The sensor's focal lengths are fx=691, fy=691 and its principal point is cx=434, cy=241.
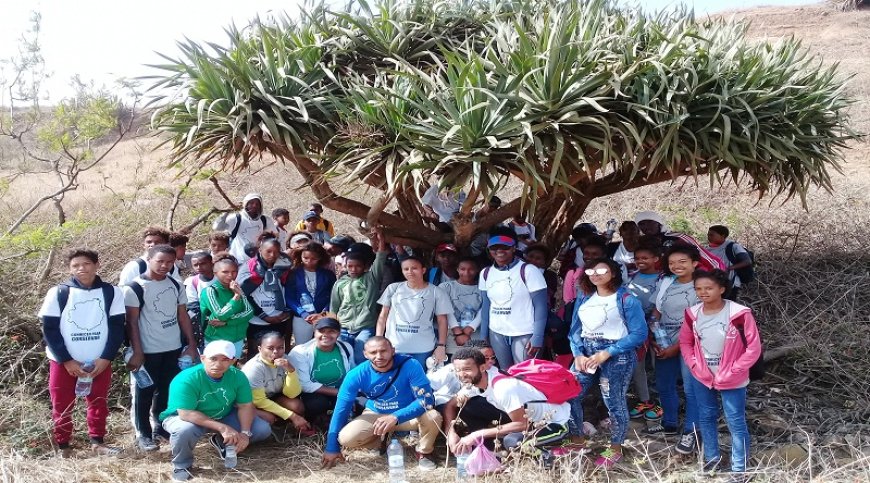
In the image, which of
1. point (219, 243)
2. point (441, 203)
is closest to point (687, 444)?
point (441, 203)

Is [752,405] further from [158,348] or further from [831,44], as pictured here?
[831,44]

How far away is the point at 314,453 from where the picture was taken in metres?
5.00

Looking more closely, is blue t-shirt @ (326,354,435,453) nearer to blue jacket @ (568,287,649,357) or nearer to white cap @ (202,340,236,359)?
white cap @ (202,340,236,359)

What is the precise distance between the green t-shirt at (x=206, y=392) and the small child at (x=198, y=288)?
84 cm

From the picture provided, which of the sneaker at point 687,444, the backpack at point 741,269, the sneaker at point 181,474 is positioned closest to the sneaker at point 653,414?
the sneaker at point 687,444

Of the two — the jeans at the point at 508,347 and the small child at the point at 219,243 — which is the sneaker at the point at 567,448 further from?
the small child at the point at 219,243

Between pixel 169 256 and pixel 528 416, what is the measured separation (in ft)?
9.26

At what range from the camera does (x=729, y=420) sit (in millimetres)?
4328

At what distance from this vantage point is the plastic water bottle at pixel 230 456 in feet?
15.5

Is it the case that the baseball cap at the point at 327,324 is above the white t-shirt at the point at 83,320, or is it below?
below

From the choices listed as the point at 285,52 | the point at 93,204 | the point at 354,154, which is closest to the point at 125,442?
the point at 354,154

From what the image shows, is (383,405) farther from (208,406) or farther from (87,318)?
(87,318)

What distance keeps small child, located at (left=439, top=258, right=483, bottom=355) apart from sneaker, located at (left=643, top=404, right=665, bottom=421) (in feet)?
4.67

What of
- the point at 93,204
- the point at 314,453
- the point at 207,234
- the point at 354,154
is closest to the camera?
the point at 314,453
